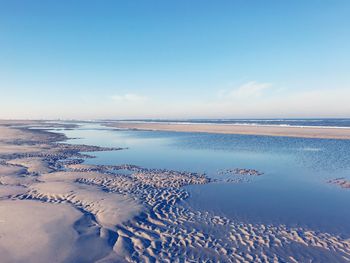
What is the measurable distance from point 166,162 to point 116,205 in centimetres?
1165

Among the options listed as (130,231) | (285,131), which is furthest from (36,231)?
(285,131)

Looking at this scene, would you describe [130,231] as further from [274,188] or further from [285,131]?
[285,131]

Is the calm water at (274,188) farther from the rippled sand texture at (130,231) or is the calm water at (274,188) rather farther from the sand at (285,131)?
the sand at (285,131)

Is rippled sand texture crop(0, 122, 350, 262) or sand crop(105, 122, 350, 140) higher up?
sand crop(105, 122, 350, 140)

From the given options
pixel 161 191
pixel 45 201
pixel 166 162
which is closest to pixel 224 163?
pixel 166 162

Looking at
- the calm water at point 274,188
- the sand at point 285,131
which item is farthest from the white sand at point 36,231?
the sand at point 285,131

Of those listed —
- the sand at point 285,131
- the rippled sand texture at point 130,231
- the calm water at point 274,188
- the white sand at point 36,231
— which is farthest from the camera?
the sand at point 285,131

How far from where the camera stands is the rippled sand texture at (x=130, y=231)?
829 cm

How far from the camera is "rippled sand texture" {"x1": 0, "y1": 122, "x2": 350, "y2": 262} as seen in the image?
326 inches

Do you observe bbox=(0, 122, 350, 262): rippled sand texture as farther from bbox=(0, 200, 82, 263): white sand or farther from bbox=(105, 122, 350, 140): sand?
bbox=(105, 122, 350, 140): sand

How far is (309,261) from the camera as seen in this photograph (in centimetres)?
812

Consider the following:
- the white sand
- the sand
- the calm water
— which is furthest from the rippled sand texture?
the sand

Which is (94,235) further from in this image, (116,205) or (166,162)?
(166,162)

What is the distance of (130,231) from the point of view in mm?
9961
